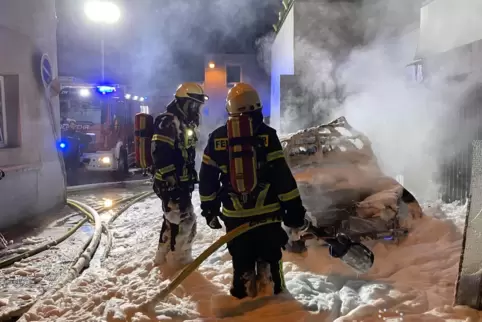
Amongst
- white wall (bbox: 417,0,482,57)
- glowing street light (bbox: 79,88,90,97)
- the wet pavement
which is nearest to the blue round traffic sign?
the wet pavement

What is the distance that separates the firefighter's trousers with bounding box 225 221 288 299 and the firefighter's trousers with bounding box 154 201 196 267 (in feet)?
3.76

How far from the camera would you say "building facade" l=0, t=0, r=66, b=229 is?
7.32 meters

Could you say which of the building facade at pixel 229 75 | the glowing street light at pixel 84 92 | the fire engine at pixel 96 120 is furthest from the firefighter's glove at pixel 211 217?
the building facade at pixel 229 75

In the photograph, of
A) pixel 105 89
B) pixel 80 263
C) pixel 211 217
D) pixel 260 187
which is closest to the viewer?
pixel 260 187

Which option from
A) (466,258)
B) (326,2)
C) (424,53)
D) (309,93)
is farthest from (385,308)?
(326,2)

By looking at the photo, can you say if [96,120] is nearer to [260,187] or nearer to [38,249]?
[38,249]

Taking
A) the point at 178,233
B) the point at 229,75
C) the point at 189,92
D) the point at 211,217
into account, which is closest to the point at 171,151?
the point at 189,92

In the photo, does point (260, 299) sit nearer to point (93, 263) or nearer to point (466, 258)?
point (466, 258)

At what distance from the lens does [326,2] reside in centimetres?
1120

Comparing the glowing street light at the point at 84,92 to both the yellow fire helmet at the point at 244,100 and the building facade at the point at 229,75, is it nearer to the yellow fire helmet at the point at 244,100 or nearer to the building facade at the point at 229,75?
the yellow fire helmet at the point at 244,100

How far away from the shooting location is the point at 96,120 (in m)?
14.6

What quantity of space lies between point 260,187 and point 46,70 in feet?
23.1

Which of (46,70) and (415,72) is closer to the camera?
(415,72)

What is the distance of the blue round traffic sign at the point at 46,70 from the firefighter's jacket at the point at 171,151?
5.07 meters
